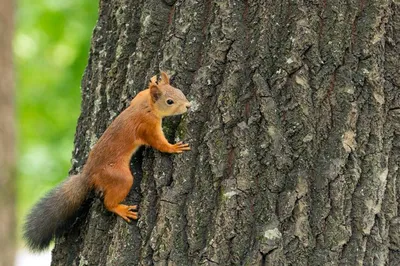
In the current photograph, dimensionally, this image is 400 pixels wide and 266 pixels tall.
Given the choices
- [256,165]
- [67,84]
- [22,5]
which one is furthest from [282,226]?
[22,5]

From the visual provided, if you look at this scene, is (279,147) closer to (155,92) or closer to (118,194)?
(155,92)

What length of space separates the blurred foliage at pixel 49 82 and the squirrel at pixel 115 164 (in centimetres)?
496

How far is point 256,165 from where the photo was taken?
100 inches

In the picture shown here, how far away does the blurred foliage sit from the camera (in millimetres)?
8102

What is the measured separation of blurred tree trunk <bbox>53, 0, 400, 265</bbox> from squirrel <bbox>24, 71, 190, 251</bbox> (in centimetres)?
6

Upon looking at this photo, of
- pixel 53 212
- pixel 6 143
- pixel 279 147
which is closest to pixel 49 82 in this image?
pixel 6 143

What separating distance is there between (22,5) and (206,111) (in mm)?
7052

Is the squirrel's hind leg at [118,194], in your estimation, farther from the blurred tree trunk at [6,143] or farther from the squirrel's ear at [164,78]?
the blurred tree trunk at [6,143]

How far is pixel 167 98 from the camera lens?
258 cm

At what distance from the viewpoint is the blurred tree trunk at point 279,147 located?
249cm

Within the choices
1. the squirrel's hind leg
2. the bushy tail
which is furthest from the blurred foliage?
the squirrel's hind leg

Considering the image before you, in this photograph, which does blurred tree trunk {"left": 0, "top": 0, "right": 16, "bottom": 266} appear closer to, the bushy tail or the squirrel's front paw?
the bushy tail

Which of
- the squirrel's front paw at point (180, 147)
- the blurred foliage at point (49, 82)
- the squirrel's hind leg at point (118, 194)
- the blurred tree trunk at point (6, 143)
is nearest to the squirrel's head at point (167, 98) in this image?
the squirrel's front paw at point (180, 147)

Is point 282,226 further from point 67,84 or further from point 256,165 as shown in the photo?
point 67,84
